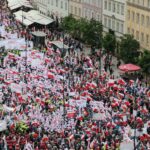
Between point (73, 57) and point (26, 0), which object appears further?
point (26, 0)

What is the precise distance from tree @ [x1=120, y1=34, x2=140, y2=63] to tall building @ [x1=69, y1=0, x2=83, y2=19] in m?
26.7

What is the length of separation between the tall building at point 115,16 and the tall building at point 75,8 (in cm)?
1009

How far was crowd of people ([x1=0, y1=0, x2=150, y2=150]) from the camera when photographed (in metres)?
48.2

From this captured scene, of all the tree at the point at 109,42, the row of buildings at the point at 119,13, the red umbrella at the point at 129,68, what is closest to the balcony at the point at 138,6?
the row of buildings at the point at 119,13

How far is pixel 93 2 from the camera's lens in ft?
326

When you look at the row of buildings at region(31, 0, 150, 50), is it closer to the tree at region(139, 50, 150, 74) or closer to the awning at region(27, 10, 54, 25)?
the awning at region(27, 10, 54, 25)

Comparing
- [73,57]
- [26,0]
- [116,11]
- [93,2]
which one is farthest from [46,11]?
[73,57]

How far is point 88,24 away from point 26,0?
40641 millimetres

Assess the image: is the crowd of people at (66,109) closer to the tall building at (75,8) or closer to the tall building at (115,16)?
the tall building at (115,16)

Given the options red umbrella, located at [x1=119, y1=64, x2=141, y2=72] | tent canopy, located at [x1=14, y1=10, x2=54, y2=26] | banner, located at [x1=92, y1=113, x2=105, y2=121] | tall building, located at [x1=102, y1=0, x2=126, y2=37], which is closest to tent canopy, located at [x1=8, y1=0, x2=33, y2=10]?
tent canopy, located at [x1=14, y1=10, x2=54, y2=26]

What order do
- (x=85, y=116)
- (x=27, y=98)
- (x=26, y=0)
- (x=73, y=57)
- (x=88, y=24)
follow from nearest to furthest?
1. (x=85, y=116)
2. (x=27, y=98)
3. (x=73, y=57)
4. (x=88, y=24)
5. (x=26, y=0)

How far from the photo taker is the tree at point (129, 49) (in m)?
77.9

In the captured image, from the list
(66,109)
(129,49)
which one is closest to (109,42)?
(129,49)

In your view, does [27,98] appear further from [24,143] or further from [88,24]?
[88,24]
